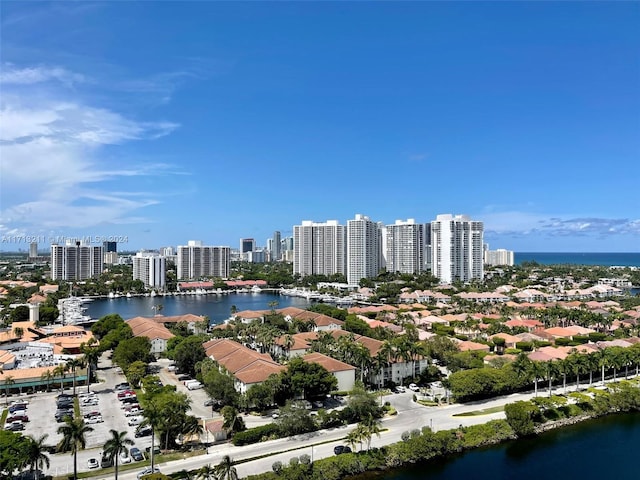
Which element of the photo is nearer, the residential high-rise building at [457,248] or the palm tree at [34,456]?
the palm tree at [34,456]

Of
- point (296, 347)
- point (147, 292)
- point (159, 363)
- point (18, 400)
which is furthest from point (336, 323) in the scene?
point (147, 292)

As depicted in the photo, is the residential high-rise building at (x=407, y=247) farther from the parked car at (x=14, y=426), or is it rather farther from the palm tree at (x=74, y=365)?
the parked car at (x=14, y=426)

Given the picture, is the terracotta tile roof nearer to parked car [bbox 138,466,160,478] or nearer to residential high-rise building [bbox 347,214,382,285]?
parked car [bbox 138,466,160,478]

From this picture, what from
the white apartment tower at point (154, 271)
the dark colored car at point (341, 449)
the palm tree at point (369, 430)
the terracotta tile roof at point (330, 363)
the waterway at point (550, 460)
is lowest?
the waterway at point (550, 460)

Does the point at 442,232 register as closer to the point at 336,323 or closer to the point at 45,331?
the point at 336,323

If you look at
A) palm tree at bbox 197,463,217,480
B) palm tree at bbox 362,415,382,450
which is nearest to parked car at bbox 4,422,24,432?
palm tree at bbox 197,463,217,480

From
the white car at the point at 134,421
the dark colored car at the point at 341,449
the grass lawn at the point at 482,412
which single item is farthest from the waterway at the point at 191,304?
the dark colored car at the point at 341,449

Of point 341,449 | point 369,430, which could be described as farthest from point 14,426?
point 369,430
